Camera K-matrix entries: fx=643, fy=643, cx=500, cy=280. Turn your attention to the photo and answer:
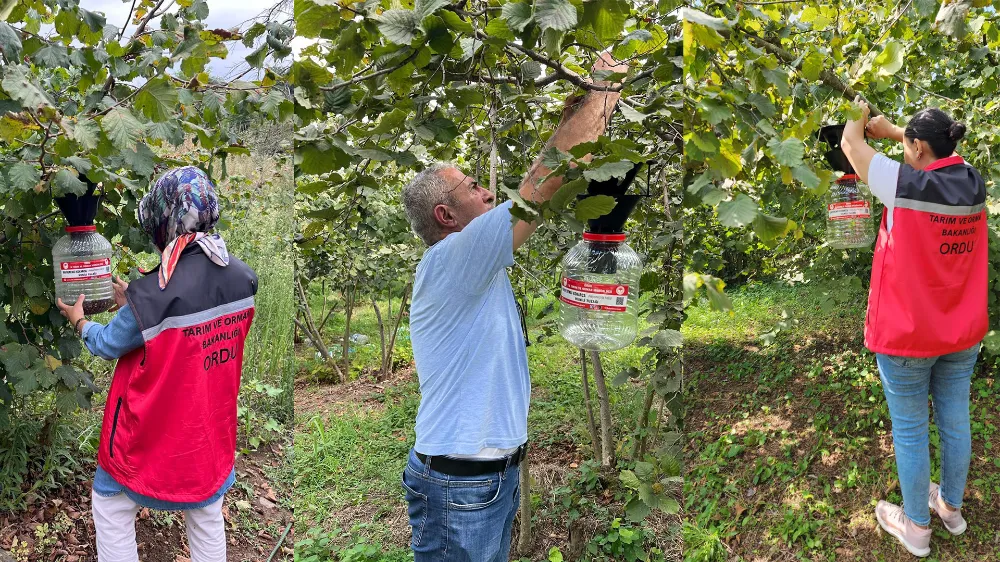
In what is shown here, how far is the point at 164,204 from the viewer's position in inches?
83.7

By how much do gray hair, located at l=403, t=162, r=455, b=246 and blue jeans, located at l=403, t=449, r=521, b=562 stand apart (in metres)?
0.65

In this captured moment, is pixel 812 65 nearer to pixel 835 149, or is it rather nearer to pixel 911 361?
pixel 835 149

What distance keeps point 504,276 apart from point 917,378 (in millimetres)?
1964

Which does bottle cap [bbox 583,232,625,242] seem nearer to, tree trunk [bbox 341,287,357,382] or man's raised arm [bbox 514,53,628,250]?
man's raised arm [bbox 514,53,628,250]

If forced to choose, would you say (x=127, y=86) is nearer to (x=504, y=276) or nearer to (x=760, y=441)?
(x=504, y=276)

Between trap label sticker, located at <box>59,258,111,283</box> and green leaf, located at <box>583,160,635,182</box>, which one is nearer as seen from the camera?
green leaf, located at <box>583,160,635,182</box>

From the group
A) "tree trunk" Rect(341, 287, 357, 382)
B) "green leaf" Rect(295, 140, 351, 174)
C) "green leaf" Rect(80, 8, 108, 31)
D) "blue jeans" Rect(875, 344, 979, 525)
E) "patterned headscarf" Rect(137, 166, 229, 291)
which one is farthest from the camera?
"tree trunk" Rect(341, 287, 357, 382)

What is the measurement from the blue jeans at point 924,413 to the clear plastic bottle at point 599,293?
1.71 meters

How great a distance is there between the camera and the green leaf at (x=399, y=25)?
103cm

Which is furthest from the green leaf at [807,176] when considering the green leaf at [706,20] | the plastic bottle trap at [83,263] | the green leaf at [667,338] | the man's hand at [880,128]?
the plastic bottle trap at [83,263]

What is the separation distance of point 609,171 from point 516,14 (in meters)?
0.28

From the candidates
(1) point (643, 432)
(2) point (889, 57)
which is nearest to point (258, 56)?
(2) point (889, 57)

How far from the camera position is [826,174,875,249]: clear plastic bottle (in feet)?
8.46

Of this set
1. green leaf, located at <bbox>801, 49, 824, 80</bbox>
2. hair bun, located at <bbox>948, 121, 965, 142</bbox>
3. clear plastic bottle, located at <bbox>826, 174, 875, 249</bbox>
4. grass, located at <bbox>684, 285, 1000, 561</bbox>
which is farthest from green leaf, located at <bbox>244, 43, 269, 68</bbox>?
grass, located at <bbox>684, 285, 1000, 561</bbox>
